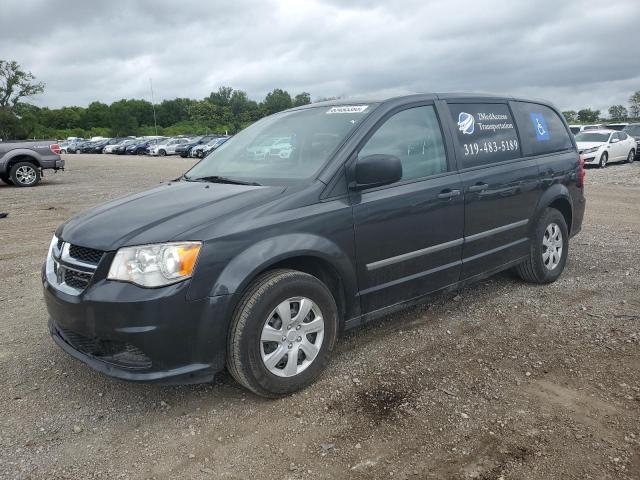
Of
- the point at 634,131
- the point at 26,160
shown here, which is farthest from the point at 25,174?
the point at 634,131

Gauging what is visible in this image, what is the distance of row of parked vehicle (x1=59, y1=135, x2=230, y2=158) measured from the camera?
38500 millimetres

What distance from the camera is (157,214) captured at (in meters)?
3.09

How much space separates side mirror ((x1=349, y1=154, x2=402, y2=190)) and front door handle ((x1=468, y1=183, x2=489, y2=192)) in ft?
3.26

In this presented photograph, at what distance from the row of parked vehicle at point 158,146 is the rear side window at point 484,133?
106 feet

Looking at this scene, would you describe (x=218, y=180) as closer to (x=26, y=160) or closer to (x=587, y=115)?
Answer: (x=26, y=160)

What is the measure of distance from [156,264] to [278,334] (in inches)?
31.5

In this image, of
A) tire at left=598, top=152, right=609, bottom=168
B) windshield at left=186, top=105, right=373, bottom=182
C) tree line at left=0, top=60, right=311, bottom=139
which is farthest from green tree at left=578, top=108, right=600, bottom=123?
windshield at left=186, top=105, right=373, bottom=182

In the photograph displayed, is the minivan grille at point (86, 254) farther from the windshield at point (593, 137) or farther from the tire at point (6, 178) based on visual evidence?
the windshield at point (593, 137)

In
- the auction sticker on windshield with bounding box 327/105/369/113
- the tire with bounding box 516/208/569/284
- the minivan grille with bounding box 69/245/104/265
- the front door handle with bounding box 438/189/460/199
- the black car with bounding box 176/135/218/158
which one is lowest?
the tire with bounding box 516/208/569/284

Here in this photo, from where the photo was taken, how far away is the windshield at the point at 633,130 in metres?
23.2

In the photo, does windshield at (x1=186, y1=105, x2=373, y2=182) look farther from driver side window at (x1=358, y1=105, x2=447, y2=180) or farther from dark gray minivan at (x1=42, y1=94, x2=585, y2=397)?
driver side window at (x1=358, y1=105, x2=447, y2=180)

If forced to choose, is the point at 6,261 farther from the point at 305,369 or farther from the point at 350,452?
the point at 350,452

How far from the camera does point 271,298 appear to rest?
295 cm

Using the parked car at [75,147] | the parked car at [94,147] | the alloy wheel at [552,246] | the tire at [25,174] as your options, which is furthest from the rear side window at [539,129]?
the parked car at [75,147]
